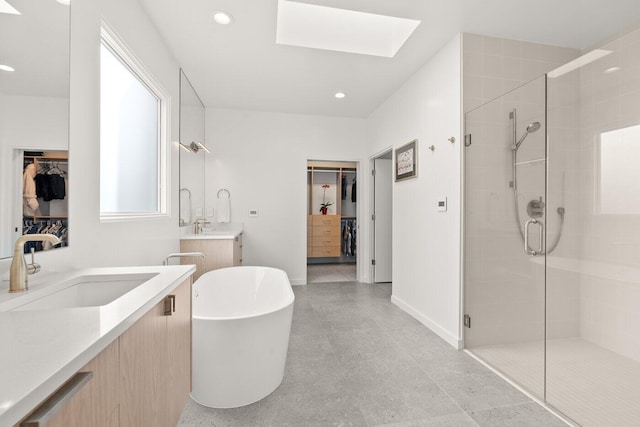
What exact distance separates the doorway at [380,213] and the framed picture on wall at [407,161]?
90 cm

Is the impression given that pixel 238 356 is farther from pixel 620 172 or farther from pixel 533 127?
pixel 620 172

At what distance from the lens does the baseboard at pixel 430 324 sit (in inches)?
91.9

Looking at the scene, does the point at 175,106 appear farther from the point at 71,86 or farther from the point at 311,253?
the point at 311,253

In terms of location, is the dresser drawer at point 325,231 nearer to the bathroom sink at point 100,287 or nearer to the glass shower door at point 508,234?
the glass shower door at point 508,234

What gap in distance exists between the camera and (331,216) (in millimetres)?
5898

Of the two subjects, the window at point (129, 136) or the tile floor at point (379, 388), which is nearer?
the tile floor at point (379, 388)

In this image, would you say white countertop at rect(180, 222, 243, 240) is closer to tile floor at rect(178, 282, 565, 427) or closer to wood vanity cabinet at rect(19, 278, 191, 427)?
tile floor at rect(178, 282, 565, 427)

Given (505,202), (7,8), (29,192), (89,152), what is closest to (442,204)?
(505,202)

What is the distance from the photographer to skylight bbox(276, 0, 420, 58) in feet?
7.80

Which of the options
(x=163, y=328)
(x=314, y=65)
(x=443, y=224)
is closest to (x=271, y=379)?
(x=163, y=328)

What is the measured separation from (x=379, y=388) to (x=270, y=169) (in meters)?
3.17

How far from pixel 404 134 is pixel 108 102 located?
8.84 feet

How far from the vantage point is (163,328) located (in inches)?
40.2

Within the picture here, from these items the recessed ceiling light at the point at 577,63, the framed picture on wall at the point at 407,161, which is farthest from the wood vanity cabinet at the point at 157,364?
the recessed ceiling light at the point at 577,63
